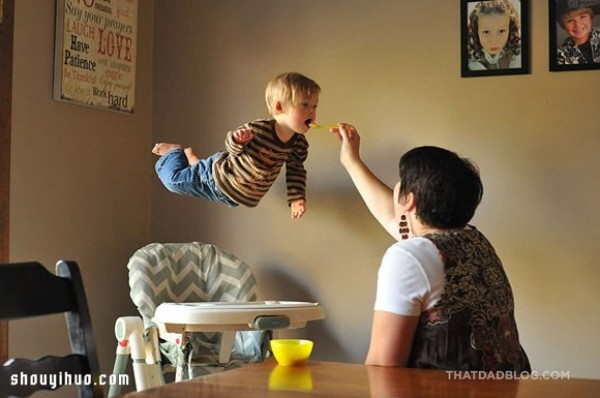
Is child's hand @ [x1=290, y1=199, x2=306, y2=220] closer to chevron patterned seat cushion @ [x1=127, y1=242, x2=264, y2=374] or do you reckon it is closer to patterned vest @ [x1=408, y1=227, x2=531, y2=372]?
chevron patterned seat cushion @ [x1=127, y1=242, x2=264, y2=374]

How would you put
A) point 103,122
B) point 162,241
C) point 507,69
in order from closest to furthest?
1. point 507,69
2. point 103,122
3. point 162,241

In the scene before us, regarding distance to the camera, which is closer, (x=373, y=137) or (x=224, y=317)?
(x=224, y=317)

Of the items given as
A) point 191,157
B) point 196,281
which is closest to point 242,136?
point 191,157

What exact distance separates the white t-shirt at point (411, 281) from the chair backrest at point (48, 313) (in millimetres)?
605

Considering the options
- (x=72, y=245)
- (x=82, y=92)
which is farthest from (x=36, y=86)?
(x=72, y=245)

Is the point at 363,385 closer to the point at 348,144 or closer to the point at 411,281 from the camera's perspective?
the point at 411,281

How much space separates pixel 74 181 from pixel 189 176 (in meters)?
0.46

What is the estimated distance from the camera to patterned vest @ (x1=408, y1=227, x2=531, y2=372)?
1.75m

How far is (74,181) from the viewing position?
325 cm

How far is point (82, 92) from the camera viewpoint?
128 inches

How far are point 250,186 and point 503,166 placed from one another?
96 cm

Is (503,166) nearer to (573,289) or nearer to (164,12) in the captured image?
(573,289)

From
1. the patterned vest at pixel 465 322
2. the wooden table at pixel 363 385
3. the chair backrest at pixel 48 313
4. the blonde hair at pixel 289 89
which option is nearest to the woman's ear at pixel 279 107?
the blonde hair at pixel 289 89

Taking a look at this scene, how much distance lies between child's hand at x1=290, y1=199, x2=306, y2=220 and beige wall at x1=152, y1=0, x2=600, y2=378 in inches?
8.8
